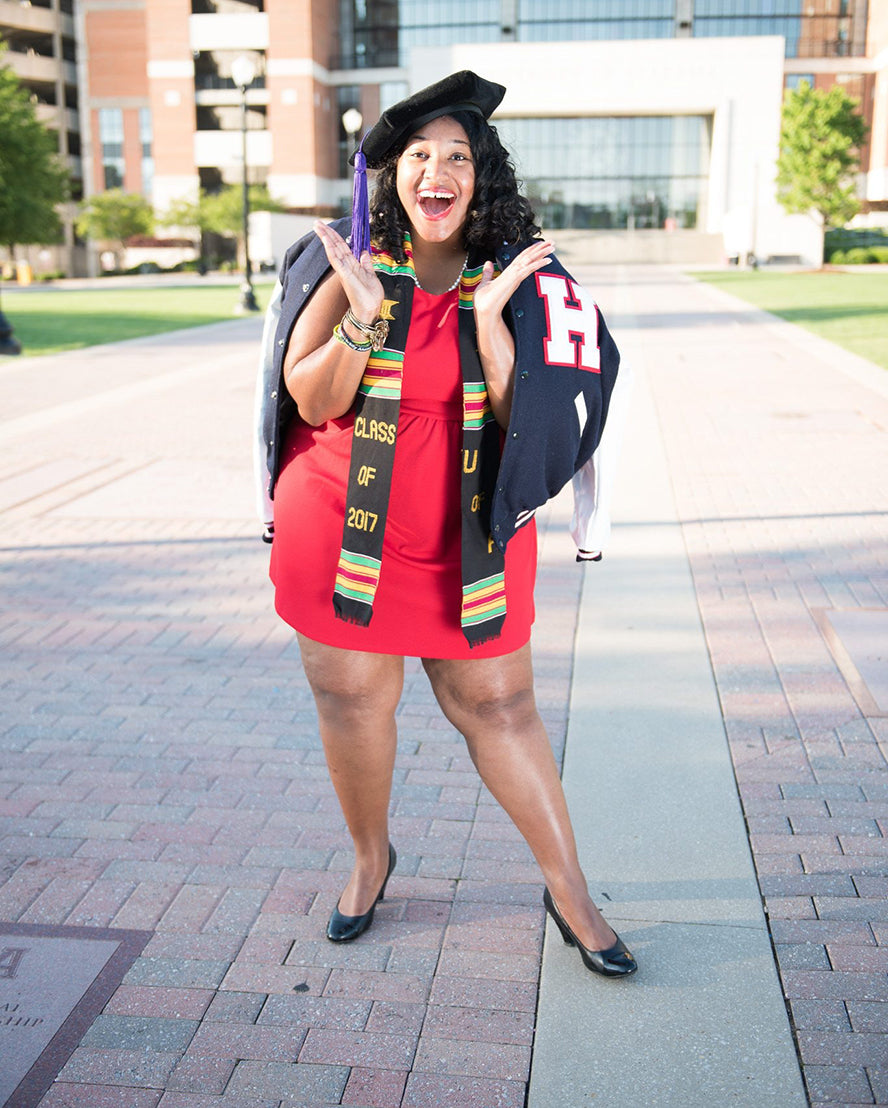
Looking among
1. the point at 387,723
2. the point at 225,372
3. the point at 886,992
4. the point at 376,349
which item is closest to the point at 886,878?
the point at 886,992

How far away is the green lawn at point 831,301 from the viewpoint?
61.2 feet

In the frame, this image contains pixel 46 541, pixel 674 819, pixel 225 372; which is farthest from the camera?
pixel 225 372

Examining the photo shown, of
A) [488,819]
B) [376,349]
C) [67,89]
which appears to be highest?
[67,89]

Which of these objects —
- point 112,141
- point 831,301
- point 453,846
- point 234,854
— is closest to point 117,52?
A: point 112,141

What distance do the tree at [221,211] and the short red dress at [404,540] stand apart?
5731 cm

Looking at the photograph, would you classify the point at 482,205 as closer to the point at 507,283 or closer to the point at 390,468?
the point at 507,283

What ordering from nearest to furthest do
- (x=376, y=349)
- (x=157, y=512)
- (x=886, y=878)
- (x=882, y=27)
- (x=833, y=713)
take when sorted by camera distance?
1. (x=376, y=349)
2. (x=886, y=878)
3. (x=833, y=713)
4. (x=157, y=512)
5. (x=882, y=27)

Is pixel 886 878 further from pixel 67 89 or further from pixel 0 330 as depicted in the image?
pixel 67 89

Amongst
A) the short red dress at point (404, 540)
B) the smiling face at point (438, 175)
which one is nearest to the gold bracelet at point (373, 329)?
the short red dress at point (404, 540)

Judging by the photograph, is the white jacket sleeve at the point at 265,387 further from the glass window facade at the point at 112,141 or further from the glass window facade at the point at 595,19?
the glass window facade at the point at 595,19

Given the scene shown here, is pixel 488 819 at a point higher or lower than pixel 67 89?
lower

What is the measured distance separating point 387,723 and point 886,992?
50.4 inches

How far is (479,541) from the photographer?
2.62 metres

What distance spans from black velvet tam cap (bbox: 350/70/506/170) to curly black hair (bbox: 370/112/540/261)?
0.08 feet
